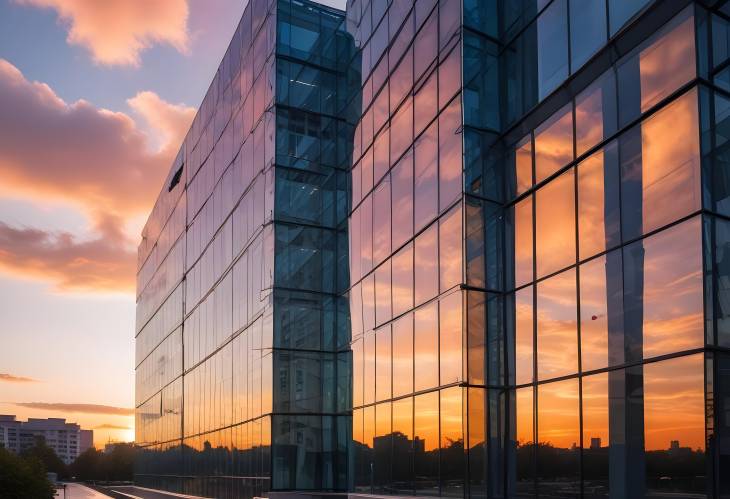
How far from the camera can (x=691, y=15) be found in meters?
14.5

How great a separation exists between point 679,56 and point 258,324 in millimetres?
20989

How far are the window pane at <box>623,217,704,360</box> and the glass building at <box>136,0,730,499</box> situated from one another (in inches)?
1.7

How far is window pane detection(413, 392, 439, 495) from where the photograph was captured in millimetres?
20203

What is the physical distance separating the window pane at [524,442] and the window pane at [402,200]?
Answer: 238 inches

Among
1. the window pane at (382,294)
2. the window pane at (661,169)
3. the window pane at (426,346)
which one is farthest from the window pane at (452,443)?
the window pane at (661,169)

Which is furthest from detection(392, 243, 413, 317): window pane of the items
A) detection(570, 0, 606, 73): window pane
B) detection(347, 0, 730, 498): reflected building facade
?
detection(570, 0, 606, 73): window pane

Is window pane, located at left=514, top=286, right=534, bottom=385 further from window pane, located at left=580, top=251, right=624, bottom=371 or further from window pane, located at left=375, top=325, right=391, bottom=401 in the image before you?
window pane, located at left=375, top=325, right=391, bottom=401

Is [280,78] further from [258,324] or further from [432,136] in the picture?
[432,136]

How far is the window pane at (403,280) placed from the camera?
22453 millimetres

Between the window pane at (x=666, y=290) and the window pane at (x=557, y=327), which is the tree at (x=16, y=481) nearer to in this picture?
the window pane at (x=557, y=327)

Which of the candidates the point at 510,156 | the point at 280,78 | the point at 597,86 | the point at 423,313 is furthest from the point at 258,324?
the point at 597,86

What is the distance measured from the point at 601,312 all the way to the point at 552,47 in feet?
20.1

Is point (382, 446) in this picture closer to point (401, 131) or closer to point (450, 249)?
point (450, 249)

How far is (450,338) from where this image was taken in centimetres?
1978
